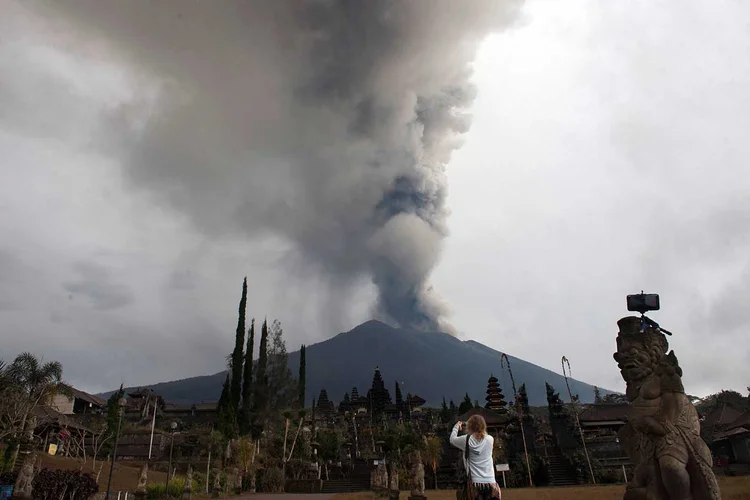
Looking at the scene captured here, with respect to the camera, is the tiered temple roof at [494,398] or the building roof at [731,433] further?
the tiered temple roof at [494,398]

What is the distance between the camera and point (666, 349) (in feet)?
26.7

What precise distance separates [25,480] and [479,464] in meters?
13.4

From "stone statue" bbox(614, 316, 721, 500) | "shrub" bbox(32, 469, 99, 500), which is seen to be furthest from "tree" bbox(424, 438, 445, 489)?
"stone statue" bbox(614, 316, 721, 500)

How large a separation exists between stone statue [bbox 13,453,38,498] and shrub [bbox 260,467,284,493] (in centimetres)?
2084

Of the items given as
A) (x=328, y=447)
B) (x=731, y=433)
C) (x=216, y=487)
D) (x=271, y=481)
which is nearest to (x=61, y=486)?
(x=216, y=487)

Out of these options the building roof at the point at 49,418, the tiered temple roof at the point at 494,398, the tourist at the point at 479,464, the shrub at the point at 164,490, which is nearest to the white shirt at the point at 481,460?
the tourist at the point at 479,464

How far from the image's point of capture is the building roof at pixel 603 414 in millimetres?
35875

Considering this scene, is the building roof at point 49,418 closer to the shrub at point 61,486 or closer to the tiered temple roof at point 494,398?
the shrub at point 61,486

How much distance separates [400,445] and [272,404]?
23.1 meters

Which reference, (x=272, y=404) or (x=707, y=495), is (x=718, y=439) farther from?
(x=272, y=404)

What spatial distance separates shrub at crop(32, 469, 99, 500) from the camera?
14664 mm

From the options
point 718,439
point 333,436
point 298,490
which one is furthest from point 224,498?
point 718,439

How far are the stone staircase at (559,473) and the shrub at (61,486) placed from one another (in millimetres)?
27441

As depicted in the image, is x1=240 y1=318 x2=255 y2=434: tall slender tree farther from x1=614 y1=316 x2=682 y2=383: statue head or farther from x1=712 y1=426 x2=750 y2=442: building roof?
x1=614 y1=316 x2=682 y2=383: statue head
